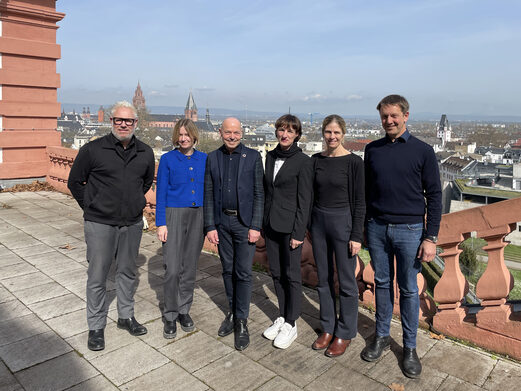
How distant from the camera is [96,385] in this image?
2.57m

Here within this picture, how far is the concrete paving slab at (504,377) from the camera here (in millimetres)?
2570

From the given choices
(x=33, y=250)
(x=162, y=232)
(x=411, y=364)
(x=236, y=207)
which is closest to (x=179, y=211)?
(x=162, y=232)

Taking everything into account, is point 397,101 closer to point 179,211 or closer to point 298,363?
point 179,211

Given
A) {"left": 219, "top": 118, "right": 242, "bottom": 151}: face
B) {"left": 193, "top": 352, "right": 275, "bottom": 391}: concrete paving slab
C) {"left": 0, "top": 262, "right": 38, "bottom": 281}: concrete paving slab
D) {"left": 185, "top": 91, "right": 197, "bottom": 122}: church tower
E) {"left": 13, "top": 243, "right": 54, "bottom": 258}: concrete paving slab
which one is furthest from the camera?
{"left": 185, "top": 91, "right": 197, "bottom": 122}: church tower

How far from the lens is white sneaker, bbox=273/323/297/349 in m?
3.06

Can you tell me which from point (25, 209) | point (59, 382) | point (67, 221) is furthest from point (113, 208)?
point (25, 209)

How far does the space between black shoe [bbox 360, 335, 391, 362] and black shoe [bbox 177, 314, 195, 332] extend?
4.50 feet

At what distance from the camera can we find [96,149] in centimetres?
295

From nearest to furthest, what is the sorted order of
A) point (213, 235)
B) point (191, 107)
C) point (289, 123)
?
point (289, 123)
point (213, 235)
point (191, 107)

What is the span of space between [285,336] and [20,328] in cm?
215

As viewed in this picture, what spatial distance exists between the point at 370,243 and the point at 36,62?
8767mm

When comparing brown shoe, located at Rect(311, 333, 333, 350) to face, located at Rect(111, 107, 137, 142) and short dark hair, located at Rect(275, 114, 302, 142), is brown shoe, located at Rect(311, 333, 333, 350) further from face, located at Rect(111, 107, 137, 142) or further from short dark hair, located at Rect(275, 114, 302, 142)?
face, located at Rect(111, 107, 137, 142)

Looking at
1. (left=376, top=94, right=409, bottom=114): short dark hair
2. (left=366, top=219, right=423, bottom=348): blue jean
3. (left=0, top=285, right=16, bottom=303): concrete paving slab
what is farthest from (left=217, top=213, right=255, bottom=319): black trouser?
(left=0, top=285, right=16, bottom=303): concrete paving slab

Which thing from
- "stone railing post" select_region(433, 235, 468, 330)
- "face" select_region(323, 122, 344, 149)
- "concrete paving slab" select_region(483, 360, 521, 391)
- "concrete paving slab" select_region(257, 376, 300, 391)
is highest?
"face" select_region(323, 122, 344, 149)
